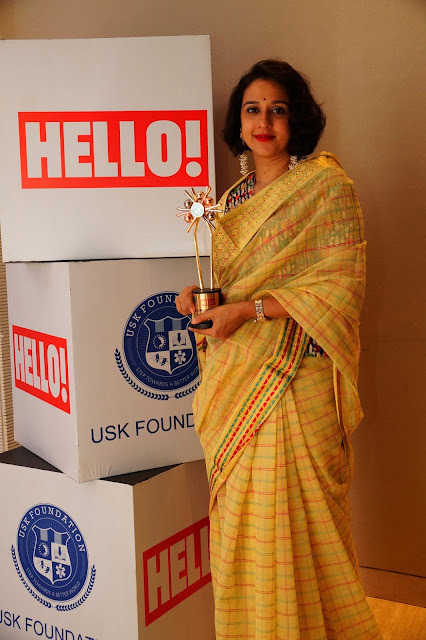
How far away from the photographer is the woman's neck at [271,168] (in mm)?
1626

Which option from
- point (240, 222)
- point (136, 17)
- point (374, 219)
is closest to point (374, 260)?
point (374, 219)

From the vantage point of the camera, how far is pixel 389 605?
6.81 feet

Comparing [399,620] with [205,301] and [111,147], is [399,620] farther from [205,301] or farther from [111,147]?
[111,147]

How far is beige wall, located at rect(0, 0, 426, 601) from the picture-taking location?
1913 millimetres

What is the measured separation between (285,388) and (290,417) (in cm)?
6

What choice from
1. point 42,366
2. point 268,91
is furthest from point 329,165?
point 42,366

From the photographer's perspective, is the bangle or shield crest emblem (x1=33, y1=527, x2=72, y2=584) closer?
the bangle

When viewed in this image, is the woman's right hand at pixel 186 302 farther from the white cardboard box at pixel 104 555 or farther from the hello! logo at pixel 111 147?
the white cardboard box at pixel 104 555

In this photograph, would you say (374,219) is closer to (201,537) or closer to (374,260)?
(374,260)

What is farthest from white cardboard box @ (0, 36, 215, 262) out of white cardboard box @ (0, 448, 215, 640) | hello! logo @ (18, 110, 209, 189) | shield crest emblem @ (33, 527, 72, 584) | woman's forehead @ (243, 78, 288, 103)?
shield crest emblem @ (33, 527, 72, 584)

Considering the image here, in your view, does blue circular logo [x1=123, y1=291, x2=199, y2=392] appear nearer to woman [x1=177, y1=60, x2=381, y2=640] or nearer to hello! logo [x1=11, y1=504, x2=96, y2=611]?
woman [x1=177, y1=60, x2=381, y2=640]

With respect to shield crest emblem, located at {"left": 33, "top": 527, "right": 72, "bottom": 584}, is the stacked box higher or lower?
higher

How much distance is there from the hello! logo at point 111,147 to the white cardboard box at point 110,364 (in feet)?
0.64

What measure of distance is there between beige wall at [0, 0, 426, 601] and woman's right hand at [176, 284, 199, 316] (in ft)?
2.15
